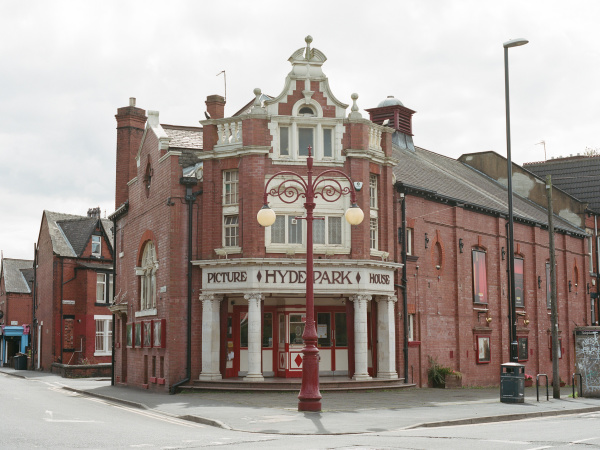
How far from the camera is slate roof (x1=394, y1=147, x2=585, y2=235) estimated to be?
3348 centimetres

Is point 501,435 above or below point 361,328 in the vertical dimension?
below

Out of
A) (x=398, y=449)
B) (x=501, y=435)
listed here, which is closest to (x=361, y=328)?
(x=501, y=435)

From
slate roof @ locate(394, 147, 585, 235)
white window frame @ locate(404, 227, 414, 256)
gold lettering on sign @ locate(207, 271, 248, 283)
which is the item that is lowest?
gold lettering on sign @ locate(207, 271, 248, 283)

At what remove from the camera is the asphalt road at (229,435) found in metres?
12.9

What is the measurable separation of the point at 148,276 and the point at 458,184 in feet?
53.1

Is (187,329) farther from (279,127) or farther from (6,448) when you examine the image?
(6,448)

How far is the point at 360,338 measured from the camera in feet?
87.1

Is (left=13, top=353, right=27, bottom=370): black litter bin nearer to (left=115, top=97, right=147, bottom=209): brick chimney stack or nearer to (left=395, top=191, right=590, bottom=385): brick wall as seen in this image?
(left=115, top=97, right=147, bottom=209): brick chimney stack

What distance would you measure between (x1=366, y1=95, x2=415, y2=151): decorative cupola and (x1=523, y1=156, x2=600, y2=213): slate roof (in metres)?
15.6

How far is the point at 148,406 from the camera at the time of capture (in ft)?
72.1

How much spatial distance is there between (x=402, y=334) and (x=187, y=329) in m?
8.04

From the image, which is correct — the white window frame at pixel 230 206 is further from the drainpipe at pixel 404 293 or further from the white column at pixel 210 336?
the drainpipe at pixel 404 293

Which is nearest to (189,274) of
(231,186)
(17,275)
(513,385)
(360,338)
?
(231,186)

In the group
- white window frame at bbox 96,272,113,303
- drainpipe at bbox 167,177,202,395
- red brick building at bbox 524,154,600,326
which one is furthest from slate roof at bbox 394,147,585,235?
white window frame at bbox 96,272,113,303
